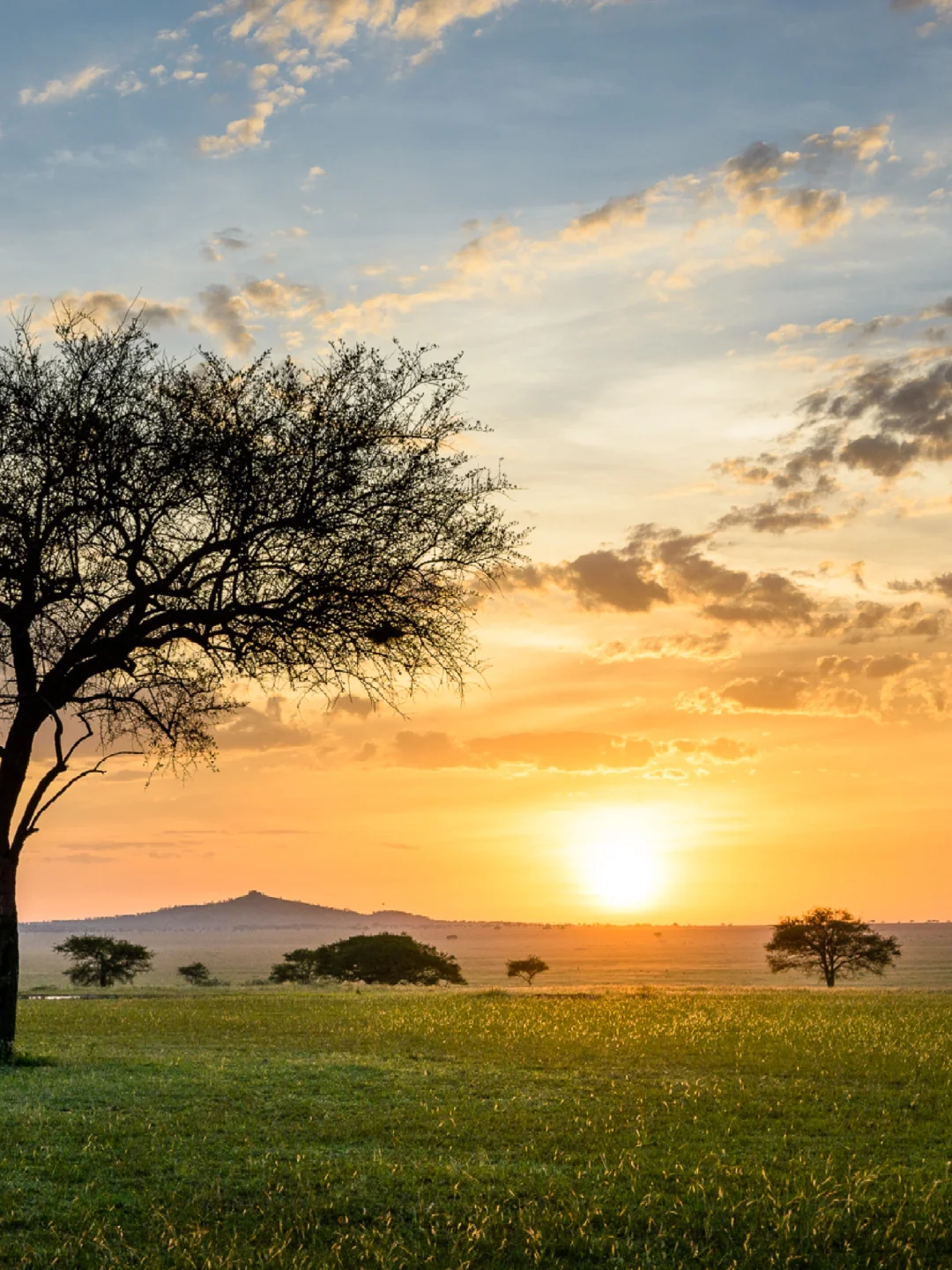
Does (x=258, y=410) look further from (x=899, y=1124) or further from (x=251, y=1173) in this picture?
(x=899, y=1124)

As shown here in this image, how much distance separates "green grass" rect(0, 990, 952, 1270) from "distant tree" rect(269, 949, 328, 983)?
6240 centimetres

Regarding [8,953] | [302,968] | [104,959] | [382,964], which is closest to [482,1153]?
[8,953]

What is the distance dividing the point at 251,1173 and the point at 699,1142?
18.2 feet

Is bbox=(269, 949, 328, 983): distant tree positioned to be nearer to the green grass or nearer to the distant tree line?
the distant tree line

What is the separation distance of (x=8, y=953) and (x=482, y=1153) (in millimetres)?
12409

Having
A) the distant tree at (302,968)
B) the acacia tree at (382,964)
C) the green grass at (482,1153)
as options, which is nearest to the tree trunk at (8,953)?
the green grass at (482,1153)

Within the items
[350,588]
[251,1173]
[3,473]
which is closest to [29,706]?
[3,473]

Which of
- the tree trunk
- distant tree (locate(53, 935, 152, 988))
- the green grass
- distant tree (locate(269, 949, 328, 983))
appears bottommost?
distant tree (locate(269, 949, 328, 983))

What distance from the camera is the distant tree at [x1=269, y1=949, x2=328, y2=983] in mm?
85500

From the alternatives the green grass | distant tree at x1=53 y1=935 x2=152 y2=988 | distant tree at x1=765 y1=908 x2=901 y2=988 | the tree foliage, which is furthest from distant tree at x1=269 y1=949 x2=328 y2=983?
the green grass

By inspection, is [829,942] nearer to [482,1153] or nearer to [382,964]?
[382,964]

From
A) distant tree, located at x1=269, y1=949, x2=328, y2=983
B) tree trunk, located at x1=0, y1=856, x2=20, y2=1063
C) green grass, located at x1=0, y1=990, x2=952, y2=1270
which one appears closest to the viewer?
green grass, located at x1=0, y1=990, x2=952, y2=1270

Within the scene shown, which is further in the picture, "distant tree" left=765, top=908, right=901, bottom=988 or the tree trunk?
"distant tree" left=765, top=908, right=901, bottom=988

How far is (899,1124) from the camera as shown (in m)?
15.3
